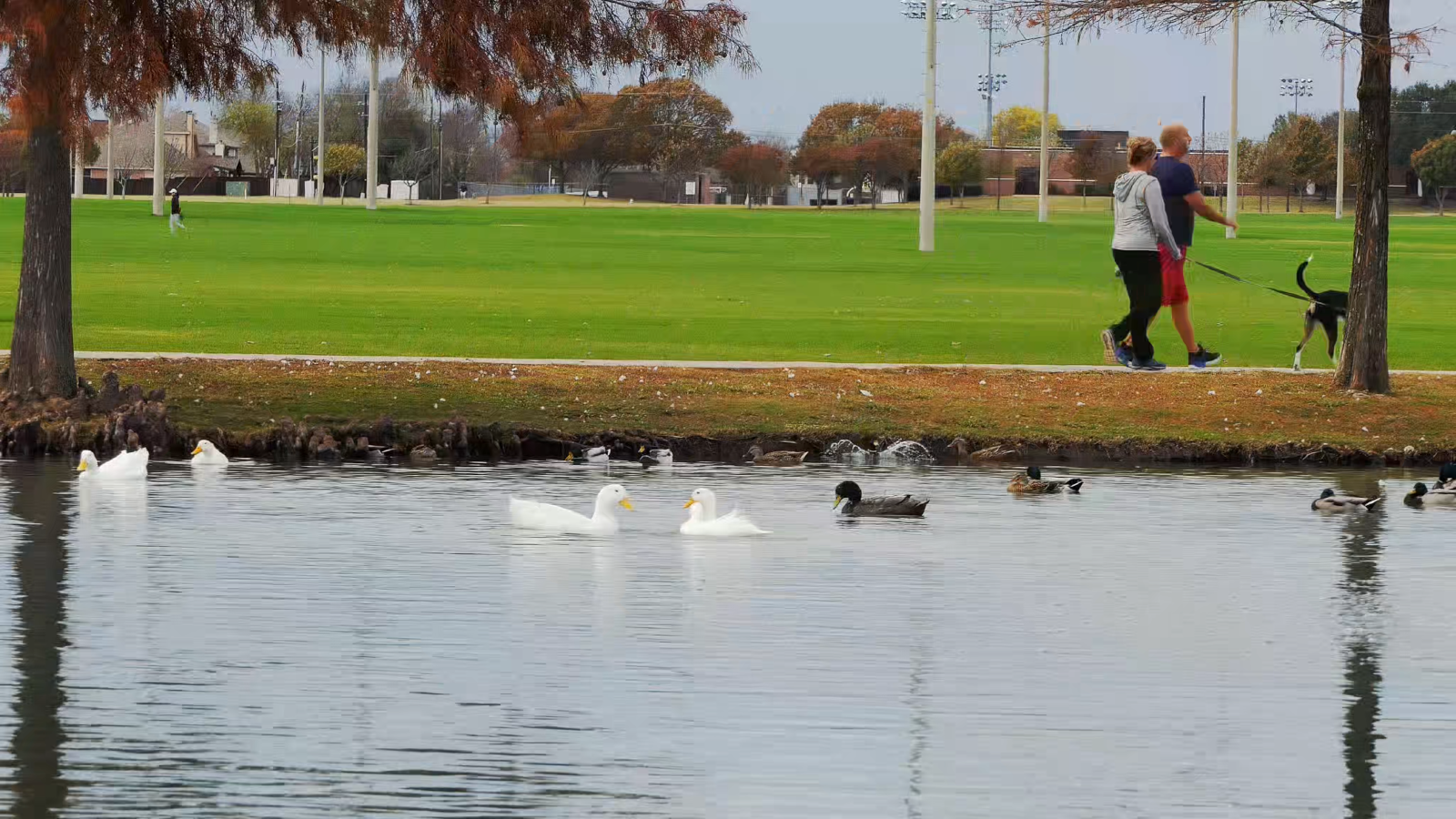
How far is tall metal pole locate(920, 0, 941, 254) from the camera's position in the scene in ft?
227

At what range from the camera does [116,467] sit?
804 inches

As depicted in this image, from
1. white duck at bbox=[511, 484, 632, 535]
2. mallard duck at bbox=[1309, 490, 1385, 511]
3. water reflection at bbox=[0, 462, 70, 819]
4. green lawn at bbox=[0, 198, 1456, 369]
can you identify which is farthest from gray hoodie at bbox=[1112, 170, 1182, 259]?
water reflection at bbox=[0, 462, 70, 819]

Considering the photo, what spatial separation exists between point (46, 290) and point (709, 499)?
30.6 feet

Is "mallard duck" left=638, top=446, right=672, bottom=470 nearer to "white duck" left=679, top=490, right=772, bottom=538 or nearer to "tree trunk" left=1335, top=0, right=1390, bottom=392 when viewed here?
"white duck" left=679, top=490, right=772, bottom=538

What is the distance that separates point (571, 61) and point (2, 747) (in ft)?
44.8

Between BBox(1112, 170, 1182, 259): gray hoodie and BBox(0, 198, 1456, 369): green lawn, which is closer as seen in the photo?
BBox(1112, 170, 1182, 259): gray hoodie

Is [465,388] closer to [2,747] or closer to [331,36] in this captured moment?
[331,36]

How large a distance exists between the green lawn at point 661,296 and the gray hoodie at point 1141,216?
9294 mm

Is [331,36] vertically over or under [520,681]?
over

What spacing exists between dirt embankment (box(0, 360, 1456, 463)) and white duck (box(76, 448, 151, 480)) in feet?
7.96

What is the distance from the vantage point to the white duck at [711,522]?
57.7ft

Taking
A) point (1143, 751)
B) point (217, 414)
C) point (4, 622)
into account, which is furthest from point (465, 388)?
point (1143, 751)

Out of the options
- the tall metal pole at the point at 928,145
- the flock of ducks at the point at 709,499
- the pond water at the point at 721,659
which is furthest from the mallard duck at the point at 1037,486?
the tall metal pole at the point at 928,145

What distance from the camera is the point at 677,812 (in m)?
9.87
